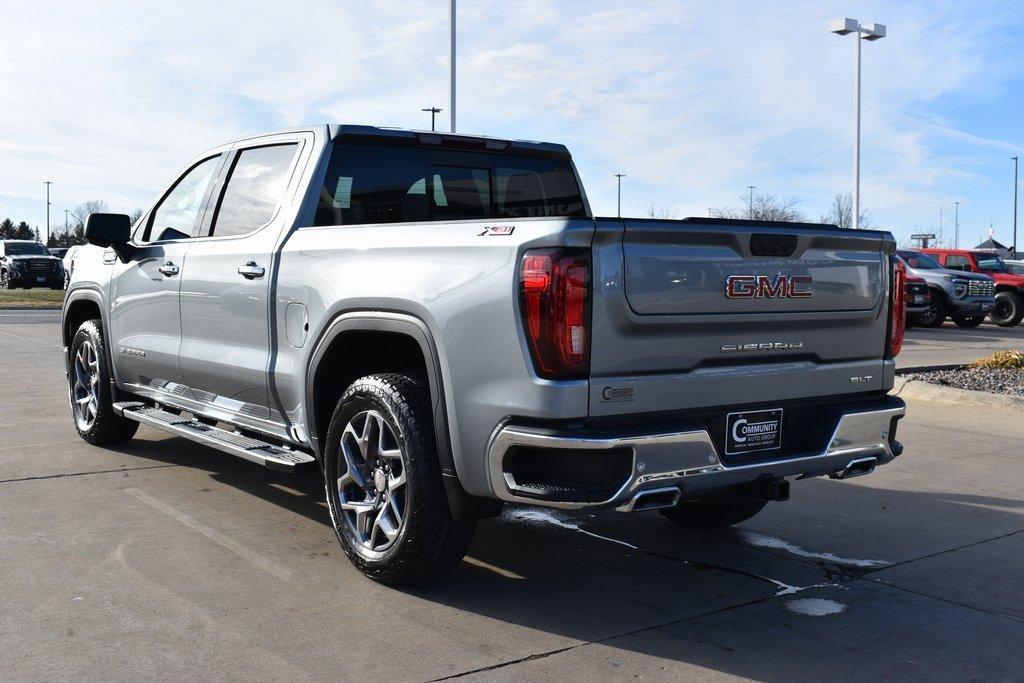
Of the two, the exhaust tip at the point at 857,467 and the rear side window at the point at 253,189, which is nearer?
the exhaust tip at the point at 857,467

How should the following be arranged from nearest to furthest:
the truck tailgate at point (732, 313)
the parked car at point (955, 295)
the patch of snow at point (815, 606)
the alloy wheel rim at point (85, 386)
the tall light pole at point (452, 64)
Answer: the truck tailgate at point (732, 313) → the patch of snow at point (815, 606) → the alloy wheel rim at point (85, 386) → the tall light pole at point (452, 64) → the parked car at point (955, 295)

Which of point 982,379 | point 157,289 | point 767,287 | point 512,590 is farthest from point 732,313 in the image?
point 982,379

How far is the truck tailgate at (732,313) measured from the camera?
373 cm

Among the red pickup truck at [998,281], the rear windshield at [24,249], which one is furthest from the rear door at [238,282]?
the rear windshield at [24,249]

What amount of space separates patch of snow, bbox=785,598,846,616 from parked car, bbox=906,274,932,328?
64.8 ft

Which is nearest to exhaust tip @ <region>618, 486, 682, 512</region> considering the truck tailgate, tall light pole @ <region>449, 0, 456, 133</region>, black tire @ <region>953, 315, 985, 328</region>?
the truck tailgate

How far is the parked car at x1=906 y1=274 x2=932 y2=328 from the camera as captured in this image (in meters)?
22.9

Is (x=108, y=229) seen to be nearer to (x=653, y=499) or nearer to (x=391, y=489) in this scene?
(x=391, y=489)

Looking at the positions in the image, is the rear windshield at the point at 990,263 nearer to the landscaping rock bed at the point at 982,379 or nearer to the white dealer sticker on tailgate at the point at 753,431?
the landscaping rock bed at the point at 982,379

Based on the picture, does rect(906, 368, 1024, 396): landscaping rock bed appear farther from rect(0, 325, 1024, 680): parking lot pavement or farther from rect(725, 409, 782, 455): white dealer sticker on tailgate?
rect(725, 409, 782, 455): white dealer sticker on tailgate

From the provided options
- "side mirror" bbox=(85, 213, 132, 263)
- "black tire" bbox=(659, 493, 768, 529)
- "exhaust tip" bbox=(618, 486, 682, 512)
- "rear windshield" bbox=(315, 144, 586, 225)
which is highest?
"rear windshield" bbox=(315, 144, 586, 225)

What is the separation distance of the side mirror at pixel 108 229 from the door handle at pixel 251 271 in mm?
1530

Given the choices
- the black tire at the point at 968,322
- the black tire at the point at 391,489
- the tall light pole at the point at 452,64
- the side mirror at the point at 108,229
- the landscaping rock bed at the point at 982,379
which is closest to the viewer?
the black tire at the point at 391,489

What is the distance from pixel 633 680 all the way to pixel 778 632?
76 centimetres
